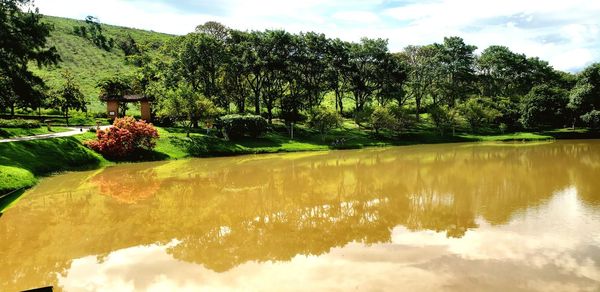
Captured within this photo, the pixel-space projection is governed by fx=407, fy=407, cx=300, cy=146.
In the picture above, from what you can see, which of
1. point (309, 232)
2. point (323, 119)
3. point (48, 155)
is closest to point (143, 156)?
point (48, 155)

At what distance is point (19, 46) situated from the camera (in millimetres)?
36375

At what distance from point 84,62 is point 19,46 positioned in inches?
3098

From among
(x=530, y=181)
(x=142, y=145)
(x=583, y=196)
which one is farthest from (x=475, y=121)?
(x=142, y=145)

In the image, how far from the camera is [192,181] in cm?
3391

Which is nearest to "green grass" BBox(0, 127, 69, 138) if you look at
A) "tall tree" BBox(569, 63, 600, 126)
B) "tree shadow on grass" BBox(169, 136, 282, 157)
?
"tree shadow on grass" BBox(169, 136, 282, 157)

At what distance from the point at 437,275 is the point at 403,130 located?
59.0 m

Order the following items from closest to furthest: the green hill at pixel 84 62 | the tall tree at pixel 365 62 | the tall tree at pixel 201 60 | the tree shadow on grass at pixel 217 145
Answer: the tree shadow on grass at pixel 217 145 → the tall tree at pixel 201 60 → the tall tree at pixel 365 62 → the green hill at pixel 84 62

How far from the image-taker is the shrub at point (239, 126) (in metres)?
56.3

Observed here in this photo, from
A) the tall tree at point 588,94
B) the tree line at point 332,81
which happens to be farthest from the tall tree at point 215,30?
the tall tree at point 588,94

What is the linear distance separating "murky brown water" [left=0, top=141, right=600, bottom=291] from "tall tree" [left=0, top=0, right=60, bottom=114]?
10957 millimetres

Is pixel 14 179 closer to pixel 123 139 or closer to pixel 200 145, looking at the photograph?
pixel 123 139

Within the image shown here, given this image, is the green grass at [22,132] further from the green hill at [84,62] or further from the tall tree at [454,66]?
the tall tree at [454,66]

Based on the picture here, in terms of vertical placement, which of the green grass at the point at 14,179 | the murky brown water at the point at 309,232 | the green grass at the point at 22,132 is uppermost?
the green grass at the point at 22,132

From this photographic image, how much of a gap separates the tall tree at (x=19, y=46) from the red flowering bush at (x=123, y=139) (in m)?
7.53
